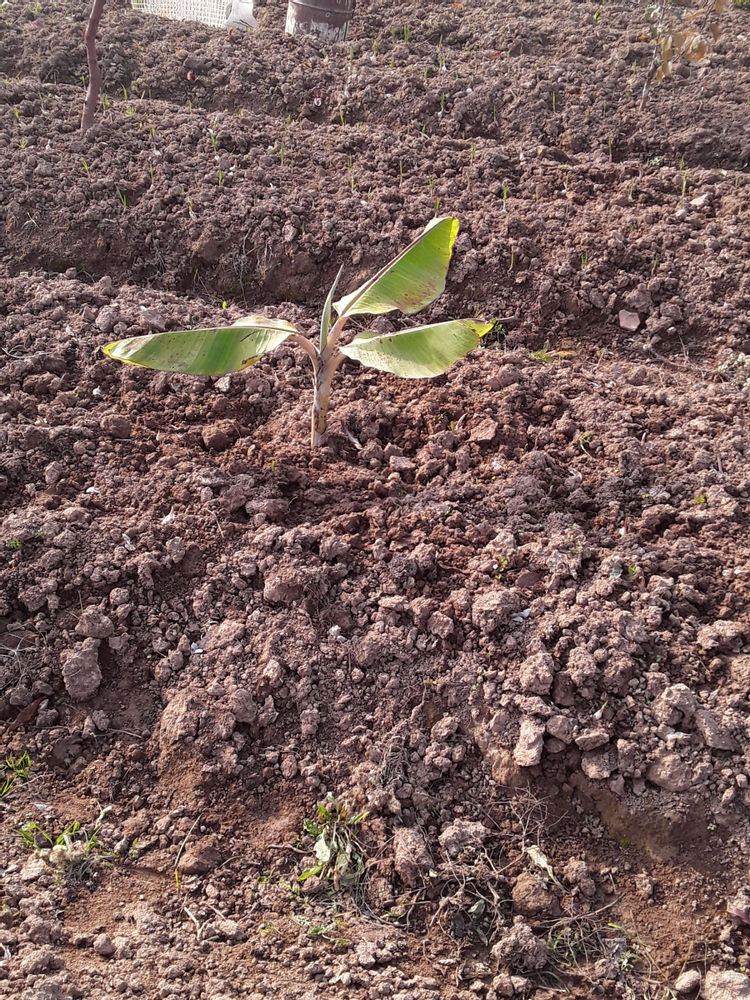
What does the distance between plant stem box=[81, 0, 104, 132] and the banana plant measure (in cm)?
233

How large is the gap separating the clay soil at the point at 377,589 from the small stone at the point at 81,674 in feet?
0.04

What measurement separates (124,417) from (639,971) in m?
2.36

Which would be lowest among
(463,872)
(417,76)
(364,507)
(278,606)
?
(463,872)

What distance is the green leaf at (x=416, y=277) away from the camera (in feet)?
7.95

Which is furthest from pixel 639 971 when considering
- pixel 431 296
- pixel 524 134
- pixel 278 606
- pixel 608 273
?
pixel 524 134

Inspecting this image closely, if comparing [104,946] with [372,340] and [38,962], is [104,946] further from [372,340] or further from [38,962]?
[372,340]

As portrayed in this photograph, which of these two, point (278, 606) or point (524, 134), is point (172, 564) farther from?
point (524, 134)

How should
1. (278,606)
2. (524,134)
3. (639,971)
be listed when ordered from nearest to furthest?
(639,971), (278,606), (524,134)

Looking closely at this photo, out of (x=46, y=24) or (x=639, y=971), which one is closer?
(x=639, y=971)

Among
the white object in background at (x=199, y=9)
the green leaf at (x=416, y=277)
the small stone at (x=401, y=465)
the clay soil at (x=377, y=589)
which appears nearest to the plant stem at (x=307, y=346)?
the green leaf at (x=416, y=277)

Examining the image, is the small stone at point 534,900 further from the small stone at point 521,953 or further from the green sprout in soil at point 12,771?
the green sprout in soil at point 12,771

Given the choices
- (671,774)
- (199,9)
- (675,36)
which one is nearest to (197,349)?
(671,774)

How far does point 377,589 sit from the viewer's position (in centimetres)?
232

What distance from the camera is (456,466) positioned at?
2646 millimetres
